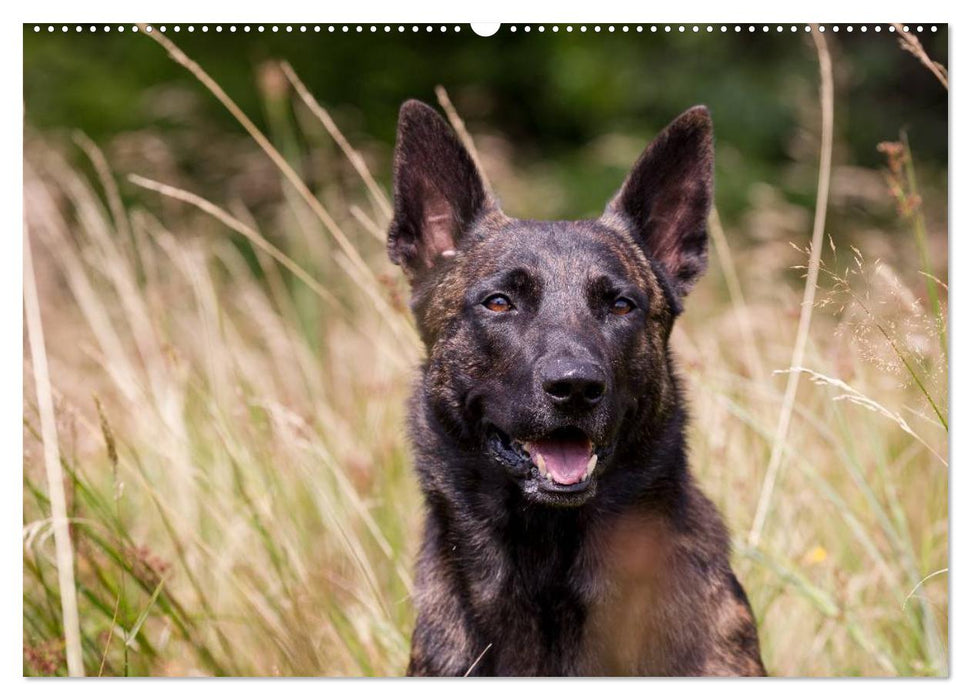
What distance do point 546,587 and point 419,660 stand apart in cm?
45

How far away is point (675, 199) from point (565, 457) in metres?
1.06

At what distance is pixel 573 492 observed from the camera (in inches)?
136

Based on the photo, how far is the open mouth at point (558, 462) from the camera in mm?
3479

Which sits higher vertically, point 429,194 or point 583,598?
point 429,194

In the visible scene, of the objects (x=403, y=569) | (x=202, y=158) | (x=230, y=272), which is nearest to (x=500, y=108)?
(x=202, y=158)

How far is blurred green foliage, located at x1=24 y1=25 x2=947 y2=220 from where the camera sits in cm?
507

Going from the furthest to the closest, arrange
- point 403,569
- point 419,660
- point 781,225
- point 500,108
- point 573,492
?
point 500,108
point 781,225
point 403,569
point 419,660
point 573,492

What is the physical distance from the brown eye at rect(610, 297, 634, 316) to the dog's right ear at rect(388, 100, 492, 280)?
0.64m

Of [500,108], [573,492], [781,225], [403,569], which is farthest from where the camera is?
[500,108]

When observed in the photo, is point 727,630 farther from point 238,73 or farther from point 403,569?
point 238,73

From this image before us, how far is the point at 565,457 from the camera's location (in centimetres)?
352

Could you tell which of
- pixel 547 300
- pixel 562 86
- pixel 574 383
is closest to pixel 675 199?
pixel 547 300

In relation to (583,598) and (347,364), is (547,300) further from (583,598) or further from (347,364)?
(347,364)

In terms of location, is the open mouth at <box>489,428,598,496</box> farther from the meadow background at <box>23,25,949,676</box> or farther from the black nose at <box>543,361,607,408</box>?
the meadow background at <box>23,25,949,676</box>
